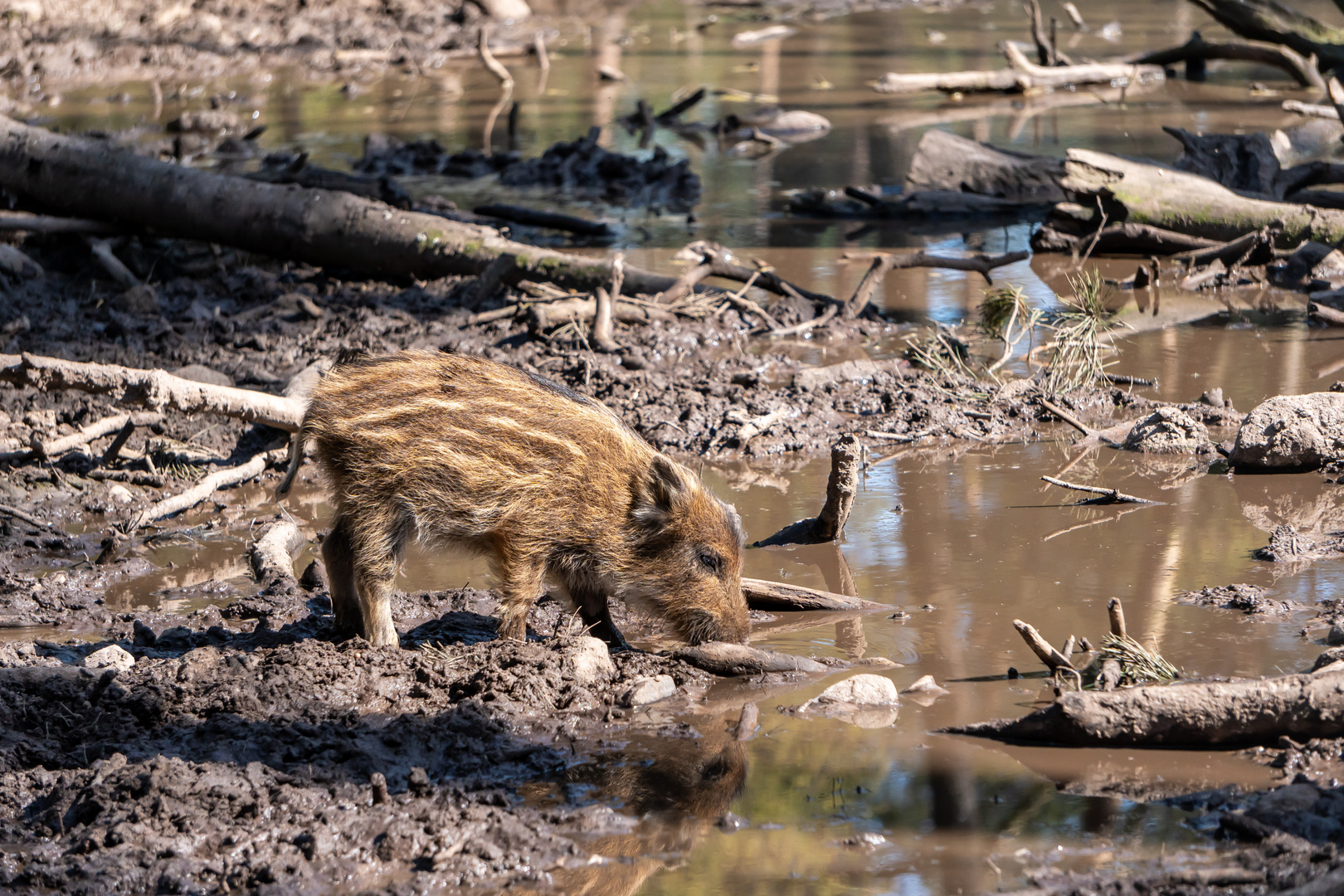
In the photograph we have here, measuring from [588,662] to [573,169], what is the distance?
11035 millimetres

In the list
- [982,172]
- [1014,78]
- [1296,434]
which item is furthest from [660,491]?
[1014,78]

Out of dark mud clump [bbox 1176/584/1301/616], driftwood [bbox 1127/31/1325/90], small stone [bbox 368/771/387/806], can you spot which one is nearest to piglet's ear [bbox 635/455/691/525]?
small stone [bbox 368/771/387/806]

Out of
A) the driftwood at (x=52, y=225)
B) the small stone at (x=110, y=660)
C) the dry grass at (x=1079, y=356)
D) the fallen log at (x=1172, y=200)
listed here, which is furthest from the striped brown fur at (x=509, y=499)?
the fallen log at (x=1172, y=200)

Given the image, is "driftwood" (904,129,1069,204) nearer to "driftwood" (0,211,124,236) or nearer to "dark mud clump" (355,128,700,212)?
"dark mud clump" (355,128,700,212)

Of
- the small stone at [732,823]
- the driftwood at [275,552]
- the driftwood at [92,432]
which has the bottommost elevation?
the driftwood at [275,552]

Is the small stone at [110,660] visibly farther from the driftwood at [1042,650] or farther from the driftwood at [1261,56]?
the driftwood at [1261,56]

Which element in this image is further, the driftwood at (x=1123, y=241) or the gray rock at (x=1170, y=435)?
the driftwood at (x=1123, y=241)

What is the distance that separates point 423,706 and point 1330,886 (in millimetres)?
2921

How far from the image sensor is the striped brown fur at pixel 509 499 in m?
5.01

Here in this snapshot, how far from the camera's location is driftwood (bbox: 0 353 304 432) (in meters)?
6.62

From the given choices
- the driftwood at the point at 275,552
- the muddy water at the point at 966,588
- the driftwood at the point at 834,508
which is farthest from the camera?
the driftwood at the point at 275,552

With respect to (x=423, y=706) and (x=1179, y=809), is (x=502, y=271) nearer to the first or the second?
(x=423, y=706)

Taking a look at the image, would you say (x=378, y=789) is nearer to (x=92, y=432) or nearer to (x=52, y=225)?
(x=92, y=432)

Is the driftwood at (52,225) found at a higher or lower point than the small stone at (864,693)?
higher
